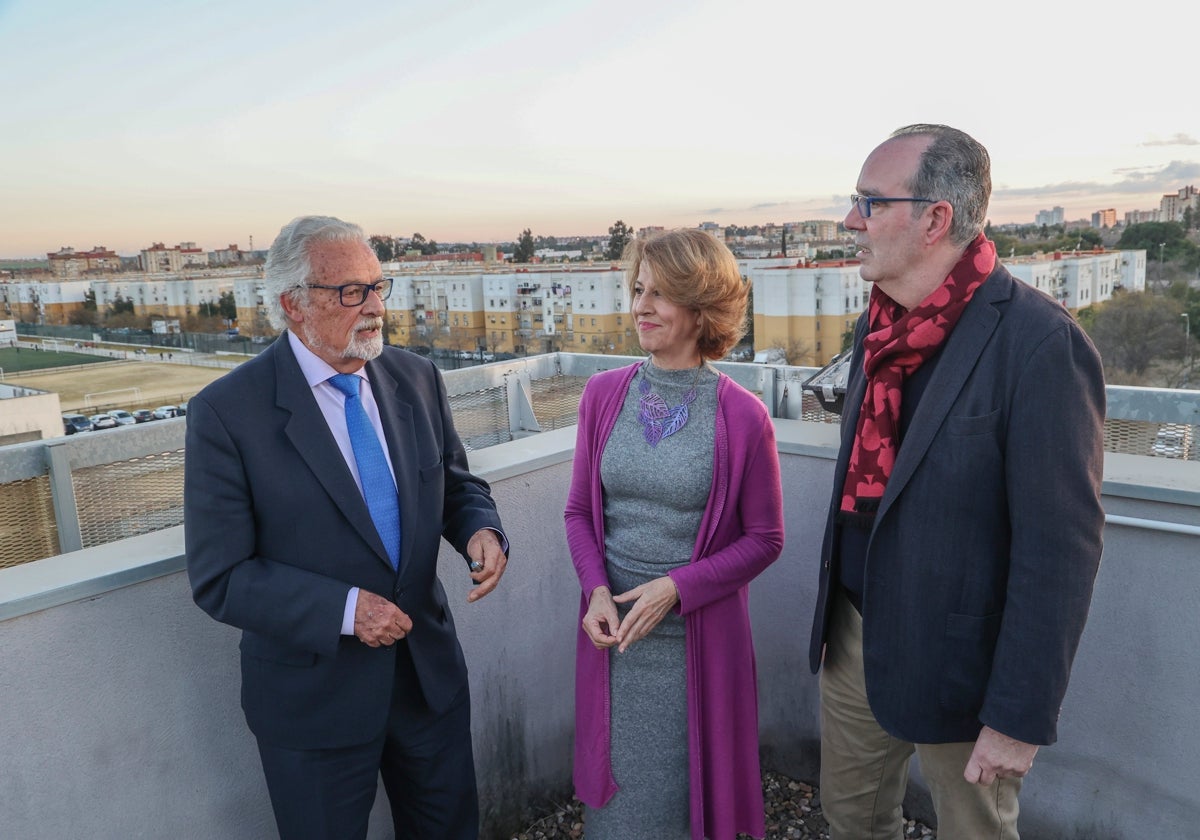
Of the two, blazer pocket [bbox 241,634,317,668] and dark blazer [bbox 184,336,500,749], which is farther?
blazer pocket [bbox 241,634,317,668]

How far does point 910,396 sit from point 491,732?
68.7 inches

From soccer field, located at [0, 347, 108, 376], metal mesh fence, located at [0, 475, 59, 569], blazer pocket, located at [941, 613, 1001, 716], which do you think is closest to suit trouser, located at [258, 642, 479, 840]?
blazer pocket, located at [941, 613, 1001, 716]

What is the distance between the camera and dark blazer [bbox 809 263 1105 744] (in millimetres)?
1374

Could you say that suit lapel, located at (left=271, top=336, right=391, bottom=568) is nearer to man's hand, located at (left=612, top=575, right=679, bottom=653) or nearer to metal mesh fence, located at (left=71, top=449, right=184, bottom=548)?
man's hand, located at (left=612, top=575, right=679, bottom=653)

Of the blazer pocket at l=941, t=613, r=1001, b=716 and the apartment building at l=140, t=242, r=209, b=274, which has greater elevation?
the apartment building at l=140, t=242, r=209, b=274

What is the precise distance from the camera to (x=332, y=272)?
166 centimetres

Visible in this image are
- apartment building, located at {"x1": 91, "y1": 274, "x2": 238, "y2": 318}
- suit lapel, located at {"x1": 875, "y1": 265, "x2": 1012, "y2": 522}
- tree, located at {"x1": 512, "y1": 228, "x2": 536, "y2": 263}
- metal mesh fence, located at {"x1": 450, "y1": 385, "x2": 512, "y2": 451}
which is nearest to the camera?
suit lapel, located at {"x1": 875, "y1": 265, "x2": 1012, "y2": 522}


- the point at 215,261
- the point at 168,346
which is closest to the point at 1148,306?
the point at 215,261

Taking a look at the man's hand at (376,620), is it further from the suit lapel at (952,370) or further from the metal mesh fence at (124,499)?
the metal mesh fence at (124,499)

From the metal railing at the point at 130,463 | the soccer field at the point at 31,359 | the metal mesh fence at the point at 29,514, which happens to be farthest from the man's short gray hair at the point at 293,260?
Answer: the soccer field at the point at 31,359

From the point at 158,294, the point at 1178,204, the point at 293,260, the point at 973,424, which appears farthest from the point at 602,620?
the point at 158,294

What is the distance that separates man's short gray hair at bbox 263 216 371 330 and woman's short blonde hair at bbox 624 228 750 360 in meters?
0.70

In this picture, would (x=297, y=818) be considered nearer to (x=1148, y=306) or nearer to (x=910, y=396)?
(x=910, y=396)

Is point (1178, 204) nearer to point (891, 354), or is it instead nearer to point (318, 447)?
point (891, 354)
